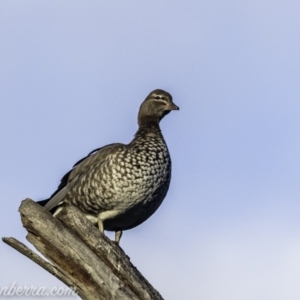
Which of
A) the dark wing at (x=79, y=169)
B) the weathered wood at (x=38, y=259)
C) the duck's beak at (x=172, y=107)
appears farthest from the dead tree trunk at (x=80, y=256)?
the duck's beak at (x=172, y=107)

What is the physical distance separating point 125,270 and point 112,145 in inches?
159

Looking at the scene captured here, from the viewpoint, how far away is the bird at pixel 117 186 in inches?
437

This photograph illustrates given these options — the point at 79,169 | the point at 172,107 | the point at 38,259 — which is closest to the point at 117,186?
the point at 79,169

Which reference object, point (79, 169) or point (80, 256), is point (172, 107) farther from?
point (80, 256)

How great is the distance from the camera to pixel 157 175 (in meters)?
11.3

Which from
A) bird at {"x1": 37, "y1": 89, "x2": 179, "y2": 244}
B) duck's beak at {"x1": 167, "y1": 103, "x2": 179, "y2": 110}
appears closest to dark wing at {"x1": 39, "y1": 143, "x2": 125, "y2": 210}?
bird at {"x1": 37, "y1": 89, "x2": 179, "y2": 244}

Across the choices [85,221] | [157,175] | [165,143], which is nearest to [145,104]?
[165,143]

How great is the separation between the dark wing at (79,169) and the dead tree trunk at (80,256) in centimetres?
334

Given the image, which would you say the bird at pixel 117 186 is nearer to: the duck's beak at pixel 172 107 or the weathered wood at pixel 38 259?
the duck's beak at pixel 172 107

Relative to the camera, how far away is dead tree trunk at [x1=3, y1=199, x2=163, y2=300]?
7.72m

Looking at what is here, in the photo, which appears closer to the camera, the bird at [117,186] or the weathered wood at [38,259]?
the weathered wood at [38,259]

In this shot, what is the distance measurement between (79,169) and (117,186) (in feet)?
2.45

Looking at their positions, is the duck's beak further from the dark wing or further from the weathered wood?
the weathered wood

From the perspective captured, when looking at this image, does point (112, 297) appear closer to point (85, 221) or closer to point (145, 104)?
point (85, 221)
